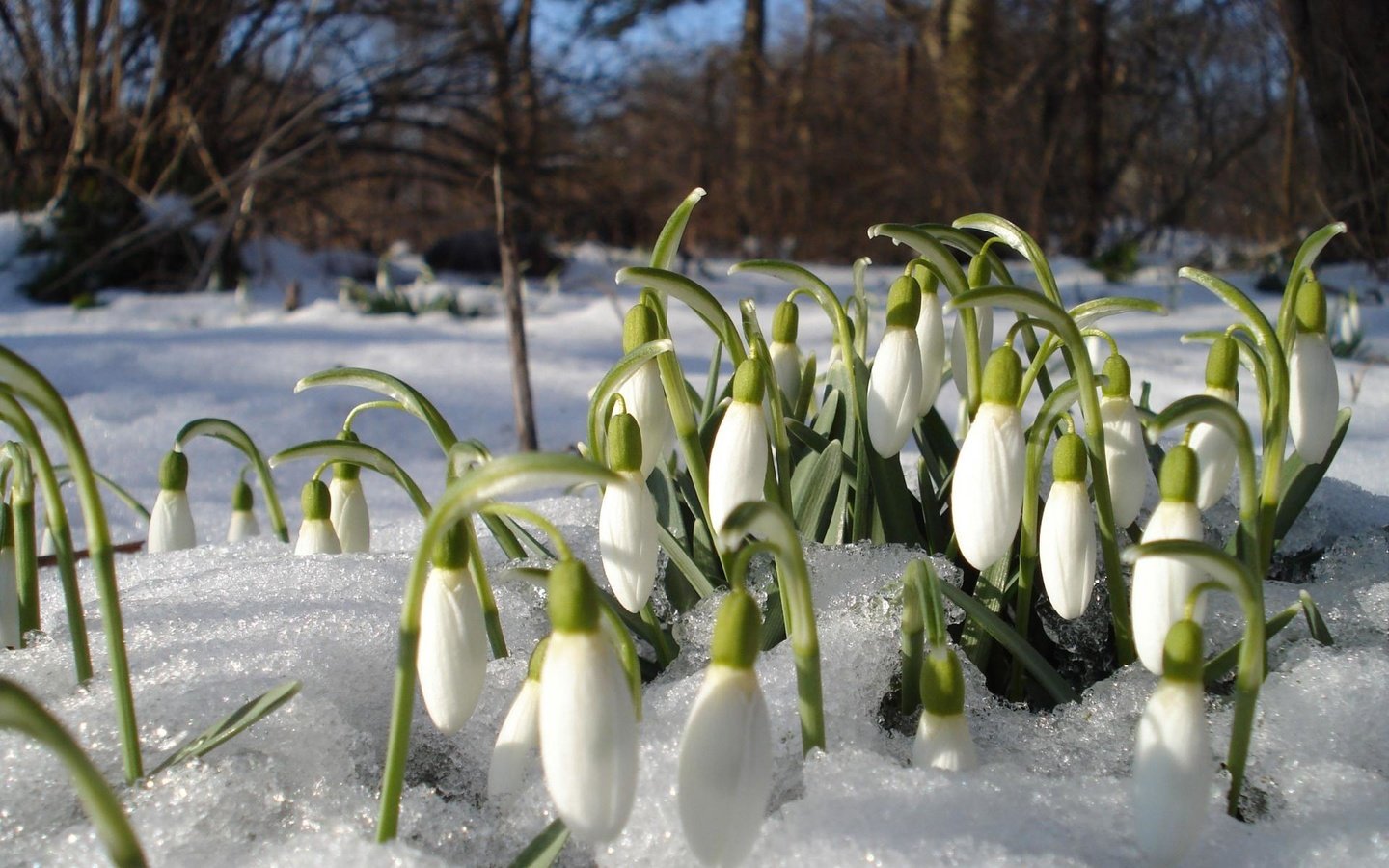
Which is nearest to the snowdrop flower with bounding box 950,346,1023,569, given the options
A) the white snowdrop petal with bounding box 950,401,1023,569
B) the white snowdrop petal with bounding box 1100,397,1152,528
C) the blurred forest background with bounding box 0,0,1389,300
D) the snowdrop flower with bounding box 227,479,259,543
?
the white snowdrop petal with bounding box 950,401,1023,569

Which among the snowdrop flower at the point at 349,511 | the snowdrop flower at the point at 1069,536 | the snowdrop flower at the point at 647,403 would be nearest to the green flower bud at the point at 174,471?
the snowdrop flower at the point at 349,511

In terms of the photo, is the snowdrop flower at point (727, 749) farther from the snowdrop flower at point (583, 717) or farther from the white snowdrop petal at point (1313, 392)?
the white snowdrop petal at point (1313, 392)

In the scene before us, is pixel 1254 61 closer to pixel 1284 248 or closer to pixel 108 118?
pixel 1284 248

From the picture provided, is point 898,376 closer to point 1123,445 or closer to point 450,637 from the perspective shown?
point 1123,445

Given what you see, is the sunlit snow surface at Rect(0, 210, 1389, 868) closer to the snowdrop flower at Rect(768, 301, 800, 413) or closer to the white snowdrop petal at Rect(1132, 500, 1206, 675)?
the white snowdrop petal at Rect(1132, 500, 1206, 675)

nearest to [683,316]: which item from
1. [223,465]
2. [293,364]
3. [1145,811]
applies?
[293,364]

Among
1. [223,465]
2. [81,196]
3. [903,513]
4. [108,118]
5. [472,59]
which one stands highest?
[472,59]
